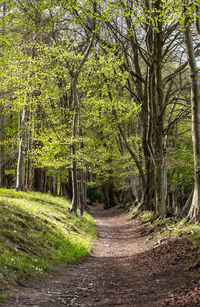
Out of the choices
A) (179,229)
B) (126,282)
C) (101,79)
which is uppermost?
(101,79)

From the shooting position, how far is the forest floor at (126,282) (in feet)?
16.0

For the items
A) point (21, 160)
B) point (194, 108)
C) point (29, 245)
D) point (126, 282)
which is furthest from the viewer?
point (21, 160)

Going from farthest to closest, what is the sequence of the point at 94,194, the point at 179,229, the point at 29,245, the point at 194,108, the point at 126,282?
the point at 94,194, the point at 179,229, the point at 194,108, the point at 29,245, the point at 126,282

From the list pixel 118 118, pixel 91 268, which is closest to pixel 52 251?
pixel 91 268

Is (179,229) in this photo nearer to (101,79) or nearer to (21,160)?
(21,160)

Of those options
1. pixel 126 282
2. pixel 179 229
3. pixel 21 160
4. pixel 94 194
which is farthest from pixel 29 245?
pixel 94 194

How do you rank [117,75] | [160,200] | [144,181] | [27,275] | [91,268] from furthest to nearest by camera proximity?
[144,181], [117,75], [160,200], [91,268], [27,275]

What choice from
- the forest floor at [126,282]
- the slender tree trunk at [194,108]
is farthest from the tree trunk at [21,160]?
the slender tree trunk at [194,108]

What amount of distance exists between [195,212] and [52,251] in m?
4.38

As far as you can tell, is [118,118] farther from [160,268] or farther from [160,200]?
[160,268]

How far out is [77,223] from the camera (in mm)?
13844

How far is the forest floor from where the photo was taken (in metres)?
4.87

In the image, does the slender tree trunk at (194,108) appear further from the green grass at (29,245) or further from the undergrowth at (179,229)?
the green grass at (29,245)

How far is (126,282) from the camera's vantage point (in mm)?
6547
